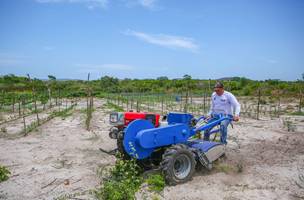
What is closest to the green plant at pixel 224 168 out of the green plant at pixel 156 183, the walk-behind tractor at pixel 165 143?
the walk-behind tractor at pixel 165 143

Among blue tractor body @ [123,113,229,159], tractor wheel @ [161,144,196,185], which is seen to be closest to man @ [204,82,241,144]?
blue tractor body @ [123,113,229,159]

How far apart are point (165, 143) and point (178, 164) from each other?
43 cm

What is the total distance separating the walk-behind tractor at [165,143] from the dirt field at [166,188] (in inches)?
11.0

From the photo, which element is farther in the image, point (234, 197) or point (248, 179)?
point (248, 179)

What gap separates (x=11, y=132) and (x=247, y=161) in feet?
22.6

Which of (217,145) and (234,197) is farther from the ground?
(217,145)

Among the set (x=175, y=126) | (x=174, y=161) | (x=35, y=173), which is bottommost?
(x=35, y=173)

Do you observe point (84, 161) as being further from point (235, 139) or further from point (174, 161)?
point (235, 139)

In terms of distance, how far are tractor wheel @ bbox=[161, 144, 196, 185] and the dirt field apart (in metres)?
0.12

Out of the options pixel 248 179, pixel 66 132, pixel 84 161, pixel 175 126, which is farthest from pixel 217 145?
pixel 66 132

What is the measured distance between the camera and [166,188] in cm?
430

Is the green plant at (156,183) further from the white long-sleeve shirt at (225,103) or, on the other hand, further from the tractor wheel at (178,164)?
the white long-sleeve shirt at (225,103)

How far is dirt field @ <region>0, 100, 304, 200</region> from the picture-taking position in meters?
4.25

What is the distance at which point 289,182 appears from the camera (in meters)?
4.69
